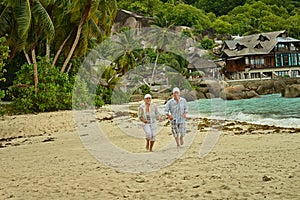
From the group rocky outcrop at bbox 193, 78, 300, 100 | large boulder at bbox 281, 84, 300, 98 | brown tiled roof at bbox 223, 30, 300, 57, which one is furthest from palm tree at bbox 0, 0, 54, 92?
brown tiled roof at bbox 223, 30, 300, 57

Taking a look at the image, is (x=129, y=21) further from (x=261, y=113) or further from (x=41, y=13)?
(x=261, y=113)

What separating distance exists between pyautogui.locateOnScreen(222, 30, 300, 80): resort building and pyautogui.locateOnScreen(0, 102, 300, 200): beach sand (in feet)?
139

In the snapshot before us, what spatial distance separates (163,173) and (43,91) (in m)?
16.1

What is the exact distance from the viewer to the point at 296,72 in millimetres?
53781

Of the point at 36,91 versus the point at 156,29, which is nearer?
the point at 36,91

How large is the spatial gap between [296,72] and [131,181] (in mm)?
52611

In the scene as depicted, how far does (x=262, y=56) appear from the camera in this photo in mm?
51531

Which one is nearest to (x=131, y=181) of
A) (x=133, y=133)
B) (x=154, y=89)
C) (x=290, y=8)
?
(x=133, y=133)

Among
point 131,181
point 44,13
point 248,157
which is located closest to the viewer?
point 131,181

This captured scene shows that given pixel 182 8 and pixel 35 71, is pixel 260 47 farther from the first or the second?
pixel 35 71

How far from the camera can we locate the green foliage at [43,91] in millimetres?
20484

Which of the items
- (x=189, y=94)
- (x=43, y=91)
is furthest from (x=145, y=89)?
(x=43, y=91)

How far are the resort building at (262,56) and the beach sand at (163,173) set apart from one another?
42.3 metres

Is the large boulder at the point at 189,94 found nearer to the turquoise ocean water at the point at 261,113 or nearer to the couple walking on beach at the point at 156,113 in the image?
the turquoise ocean water at the point at 261,113
